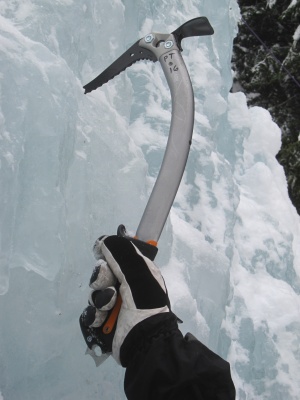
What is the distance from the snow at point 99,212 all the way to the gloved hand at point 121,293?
37 centimetres

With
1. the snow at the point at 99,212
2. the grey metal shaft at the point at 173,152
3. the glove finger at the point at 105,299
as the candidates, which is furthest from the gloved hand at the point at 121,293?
the snow at the point at 99,212

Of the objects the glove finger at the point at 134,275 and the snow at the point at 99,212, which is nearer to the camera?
the glove finger at the point at 134,275

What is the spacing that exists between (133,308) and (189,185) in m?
1.75

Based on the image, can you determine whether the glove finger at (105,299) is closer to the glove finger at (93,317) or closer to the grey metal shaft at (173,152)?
the glove finger at (93,317)

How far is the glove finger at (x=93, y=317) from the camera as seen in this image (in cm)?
97

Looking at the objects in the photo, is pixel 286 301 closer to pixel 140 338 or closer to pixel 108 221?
pixel 108 221

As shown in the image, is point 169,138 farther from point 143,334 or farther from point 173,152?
point 143,334

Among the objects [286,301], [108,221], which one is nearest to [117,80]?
[108,221]

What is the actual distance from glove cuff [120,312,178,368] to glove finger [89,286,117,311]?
8cm

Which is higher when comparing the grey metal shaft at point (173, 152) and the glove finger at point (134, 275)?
the grey metal shaft at point (173, 152)

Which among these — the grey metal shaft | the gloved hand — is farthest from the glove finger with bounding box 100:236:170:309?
the grey metal shaft

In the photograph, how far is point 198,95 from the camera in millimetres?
3168

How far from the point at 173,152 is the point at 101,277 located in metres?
0.41

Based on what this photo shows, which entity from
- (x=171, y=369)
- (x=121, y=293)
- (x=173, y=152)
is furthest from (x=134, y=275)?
(x=173, y=152)
